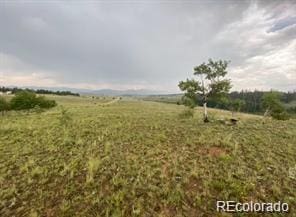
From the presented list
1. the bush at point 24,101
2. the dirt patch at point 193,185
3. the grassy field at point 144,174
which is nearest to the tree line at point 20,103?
the bush at point 24,101

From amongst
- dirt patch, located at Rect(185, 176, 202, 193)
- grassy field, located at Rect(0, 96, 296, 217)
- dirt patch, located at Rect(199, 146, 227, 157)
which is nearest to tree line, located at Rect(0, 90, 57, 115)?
grassy field, located at Rect(0, 96, 296, 217)

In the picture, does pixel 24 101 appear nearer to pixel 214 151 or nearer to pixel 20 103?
pixel 20 103

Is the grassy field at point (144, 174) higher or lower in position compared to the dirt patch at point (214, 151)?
lower

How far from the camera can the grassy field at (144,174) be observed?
24.2 ft

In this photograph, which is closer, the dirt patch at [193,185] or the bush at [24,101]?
the dirt patch at [193,185]

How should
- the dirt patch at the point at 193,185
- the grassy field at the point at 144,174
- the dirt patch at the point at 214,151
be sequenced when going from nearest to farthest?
the grassy field at the point at 144,174, the dirt patch at the point at 193,185, the dirt patch at the point at 214,151

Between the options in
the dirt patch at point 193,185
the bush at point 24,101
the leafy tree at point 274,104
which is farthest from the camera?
the bush at point 24,101

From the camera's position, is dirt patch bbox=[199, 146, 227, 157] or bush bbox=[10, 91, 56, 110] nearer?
dirt patch bbox=[199, 146, 227, 157]

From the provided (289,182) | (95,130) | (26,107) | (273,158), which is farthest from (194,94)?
(26,107)

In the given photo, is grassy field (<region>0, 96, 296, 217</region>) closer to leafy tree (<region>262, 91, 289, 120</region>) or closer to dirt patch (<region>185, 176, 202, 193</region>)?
dirt patch (<region>185, 176, 202, 193</region>)

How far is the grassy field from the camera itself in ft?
24.2

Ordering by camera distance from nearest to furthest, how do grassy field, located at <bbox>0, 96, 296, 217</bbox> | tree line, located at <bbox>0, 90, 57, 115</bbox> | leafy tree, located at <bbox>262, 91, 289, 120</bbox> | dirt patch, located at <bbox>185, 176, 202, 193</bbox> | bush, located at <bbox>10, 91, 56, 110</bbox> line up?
grassy field, located at <bbox>0, 96, 296, 217</bbox>, dirt patch, located at <bbox>185, 176, 202, 193</bbox>, leafy tree, located at <bbox>262, 91, 289, 120</bbox>, tree line, located at <bbox>0, 90, 57, 115</bbox>, bush, located at <bbox>10, 91, 56, 110</bbox>

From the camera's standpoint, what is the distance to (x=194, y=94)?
24.2 meters

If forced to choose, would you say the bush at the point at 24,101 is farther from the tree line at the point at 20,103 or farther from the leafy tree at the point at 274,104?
the leafy tree at the point at 274,104
